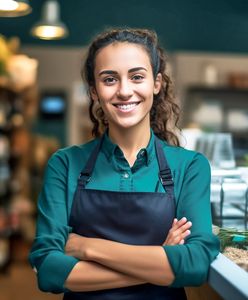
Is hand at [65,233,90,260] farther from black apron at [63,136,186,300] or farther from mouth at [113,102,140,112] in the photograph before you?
mouth at [113,102,140,112]

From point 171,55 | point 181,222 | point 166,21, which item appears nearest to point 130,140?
point 181,222

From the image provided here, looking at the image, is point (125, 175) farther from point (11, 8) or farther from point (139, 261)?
point (11, 8)

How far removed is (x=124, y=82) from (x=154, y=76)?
13cm

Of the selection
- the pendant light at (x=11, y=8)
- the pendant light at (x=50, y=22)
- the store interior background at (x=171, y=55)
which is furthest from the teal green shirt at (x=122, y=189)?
the store interior background at (x=171, y=55)

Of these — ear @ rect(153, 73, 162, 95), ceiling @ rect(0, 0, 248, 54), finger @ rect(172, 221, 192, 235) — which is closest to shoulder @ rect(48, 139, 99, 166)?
ear @ rect(153, 73, 162, 95)

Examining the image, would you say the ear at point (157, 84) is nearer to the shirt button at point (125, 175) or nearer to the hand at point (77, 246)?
the shirt button at point (125, 175)

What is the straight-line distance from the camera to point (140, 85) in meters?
1.44

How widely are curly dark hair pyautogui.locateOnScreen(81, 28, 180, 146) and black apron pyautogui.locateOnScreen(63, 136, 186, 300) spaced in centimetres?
26

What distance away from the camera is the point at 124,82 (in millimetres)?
1420

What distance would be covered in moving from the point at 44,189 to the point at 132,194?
0.25 m

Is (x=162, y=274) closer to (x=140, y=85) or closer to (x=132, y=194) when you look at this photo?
(x=132, y=194)

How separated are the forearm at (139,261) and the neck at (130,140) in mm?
249

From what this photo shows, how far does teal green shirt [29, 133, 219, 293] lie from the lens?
137 cm

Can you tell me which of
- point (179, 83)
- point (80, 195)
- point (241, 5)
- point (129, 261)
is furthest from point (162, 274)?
point (179, 83)
